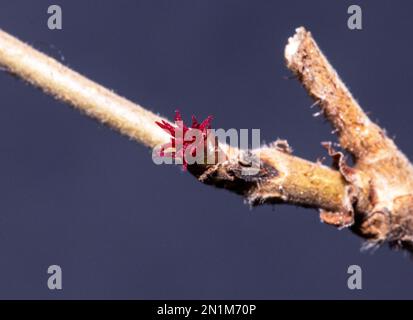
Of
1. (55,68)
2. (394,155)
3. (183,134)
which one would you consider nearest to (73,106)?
(55,68)

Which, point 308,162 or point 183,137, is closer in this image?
point 183,137

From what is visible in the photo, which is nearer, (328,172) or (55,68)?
(55,68)

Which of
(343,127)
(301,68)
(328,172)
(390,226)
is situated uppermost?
(301,68)

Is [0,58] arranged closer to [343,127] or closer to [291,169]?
[291,169]
